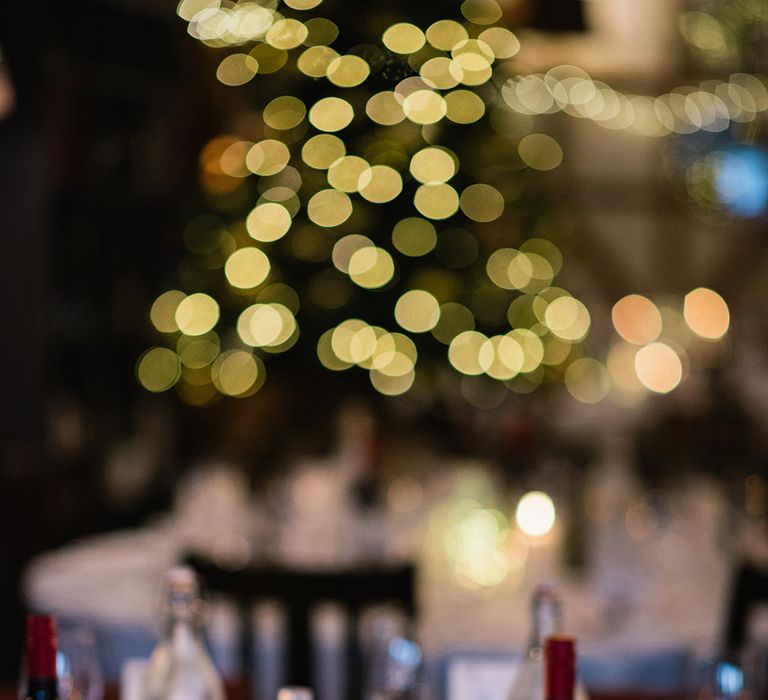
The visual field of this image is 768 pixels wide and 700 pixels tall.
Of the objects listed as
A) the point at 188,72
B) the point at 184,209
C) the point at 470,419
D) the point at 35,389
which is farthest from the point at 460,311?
the point at 470,419

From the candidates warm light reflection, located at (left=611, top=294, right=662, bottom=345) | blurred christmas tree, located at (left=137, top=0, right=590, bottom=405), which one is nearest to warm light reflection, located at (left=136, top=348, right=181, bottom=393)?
blurred christmas tree, located at (left=137, top=0, right=590, bottom=405)

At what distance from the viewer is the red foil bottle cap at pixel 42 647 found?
105 centimetres

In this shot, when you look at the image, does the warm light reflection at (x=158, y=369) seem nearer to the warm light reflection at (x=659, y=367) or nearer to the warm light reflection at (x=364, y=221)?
the warm light reflection at (x=364, y=221)

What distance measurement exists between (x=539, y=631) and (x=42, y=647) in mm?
523

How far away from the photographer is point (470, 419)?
7227 millimetres

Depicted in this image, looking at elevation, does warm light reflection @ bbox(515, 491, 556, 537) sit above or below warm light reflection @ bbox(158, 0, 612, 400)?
below

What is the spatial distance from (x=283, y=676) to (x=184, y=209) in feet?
7.73

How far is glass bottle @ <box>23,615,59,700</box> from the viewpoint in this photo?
1.05 metres

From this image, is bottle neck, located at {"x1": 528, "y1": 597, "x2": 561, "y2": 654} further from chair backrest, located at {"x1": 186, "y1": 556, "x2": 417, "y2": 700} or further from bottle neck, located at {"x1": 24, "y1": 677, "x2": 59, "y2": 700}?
chair backrest, located at {"x1": 186, "y1": 556, "x2": 417, "y2": 700}

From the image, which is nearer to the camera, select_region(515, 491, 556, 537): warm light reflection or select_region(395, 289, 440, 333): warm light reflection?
select_region(515, 491, 556, 537): warm light reflection

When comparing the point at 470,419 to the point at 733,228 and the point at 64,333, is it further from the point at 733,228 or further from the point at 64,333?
the point at 733,228

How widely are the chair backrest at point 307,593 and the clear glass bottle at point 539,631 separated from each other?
0.68m

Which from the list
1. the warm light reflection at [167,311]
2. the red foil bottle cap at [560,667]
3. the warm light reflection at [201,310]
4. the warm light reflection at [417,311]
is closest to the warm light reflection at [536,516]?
the warm light reflection at [417,311]

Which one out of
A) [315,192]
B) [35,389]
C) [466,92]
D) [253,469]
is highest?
[466,92]
